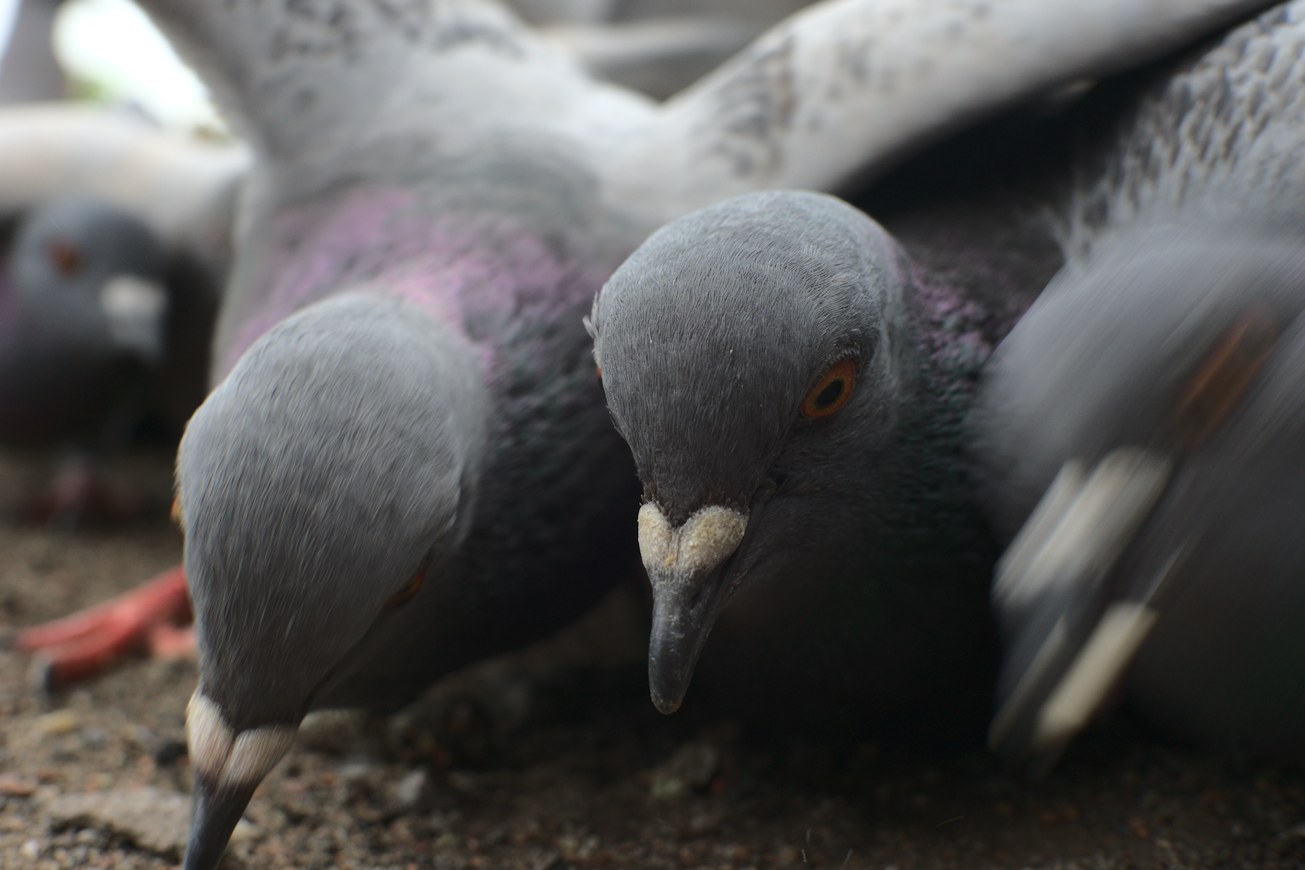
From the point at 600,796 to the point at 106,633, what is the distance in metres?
1.93

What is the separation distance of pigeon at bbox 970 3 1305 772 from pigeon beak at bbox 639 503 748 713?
61 cm

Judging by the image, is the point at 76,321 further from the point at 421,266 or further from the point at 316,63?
the point at 421,266

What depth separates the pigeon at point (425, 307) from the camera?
Answer: 7.44 ft

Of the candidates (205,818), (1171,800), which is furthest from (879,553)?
(205,818)

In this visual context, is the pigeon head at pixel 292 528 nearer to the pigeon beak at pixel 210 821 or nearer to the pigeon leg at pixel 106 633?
the pigeon beak at pixel 210 821

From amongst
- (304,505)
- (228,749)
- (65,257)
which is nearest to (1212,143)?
(304,505)

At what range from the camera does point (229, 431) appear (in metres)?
2.29

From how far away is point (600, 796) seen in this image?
3020mm

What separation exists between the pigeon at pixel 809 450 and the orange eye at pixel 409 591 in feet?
1.65

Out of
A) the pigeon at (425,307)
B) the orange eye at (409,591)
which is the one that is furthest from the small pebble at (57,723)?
the orange eye at (409,591)

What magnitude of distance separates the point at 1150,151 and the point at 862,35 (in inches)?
34.2

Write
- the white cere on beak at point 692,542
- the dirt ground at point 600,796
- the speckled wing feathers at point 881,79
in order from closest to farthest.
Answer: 1. the white cere on beak at point 692,542
2. the dirt ground at point 600,796
3. the speckled wing feathers at point 881,79

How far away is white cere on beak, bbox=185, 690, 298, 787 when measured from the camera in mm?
2299

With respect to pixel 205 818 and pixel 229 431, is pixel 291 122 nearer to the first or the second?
pixel 229 431
